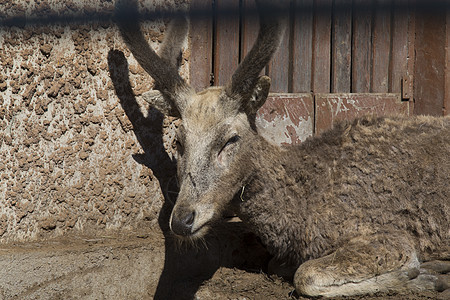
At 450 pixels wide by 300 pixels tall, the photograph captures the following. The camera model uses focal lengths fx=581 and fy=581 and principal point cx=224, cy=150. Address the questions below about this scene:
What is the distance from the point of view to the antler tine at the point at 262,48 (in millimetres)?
4117

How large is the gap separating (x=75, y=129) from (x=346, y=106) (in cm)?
269

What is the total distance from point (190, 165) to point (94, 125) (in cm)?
101

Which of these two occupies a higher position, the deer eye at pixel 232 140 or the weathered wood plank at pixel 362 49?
the weathered wood plank at pixel 362 49

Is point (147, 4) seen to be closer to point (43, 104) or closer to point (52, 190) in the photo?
point (43, 104)

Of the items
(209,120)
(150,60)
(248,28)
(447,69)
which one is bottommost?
(209,120)

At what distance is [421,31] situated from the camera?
6273 mm

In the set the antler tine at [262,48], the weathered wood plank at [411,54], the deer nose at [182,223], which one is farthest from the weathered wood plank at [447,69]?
the deer nose at [182,223]

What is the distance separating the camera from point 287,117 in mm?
5477

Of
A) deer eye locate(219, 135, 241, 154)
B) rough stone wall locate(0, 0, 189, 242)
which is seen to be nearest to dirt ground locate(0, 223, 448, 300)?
rough stone wall locate(0, 0, 189, 242)

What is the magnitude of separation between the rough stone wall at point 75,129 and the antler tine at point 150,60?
0.34 m

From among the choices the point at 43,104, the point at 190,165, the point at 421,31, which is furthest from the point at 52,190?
the point at 421,31

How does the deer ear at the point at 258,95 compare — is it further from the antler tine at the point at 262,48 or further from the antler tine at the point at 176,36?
the antler tine at the point at 176,36

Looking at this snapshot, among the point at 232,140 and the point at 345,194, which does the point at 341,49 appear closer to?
the point at 345,194

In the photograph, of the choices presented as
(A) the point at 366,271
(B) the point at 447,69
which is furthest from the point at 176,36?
(B) the point at 447,69
